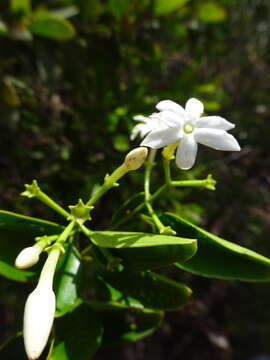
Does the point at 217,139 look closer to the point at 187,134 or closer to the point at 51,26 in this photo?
the point at 187,134

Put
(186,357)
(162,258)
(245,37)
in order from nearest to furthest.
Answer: (162,258) → (245,37) → (186,357)

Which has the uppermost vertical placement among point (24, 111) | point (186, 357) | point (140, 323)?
point (24, 111)

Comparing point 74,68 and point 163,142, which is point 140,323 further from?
point 74,68

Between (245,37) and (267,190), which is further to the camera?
(245,37)

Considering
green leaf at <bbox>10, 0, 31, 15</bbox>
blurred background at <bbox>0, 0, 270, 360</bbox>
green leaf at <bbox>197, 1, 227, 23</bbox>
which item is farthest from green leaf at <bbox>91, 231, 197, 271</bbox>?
green leaf at <bbox>197, 1, 227, 23</bbox>

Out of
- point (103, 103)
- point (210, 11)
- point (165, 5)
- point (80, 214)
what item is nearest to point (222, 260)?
point (80, 214)

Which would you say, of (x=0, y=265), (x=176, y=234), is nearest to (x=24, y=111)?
(x=0, y=265)

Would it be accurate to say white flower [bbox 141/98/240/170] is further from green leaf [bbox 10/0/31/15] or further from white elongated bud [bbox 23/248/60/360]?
green leaf [bbox 10/0/31/15]
